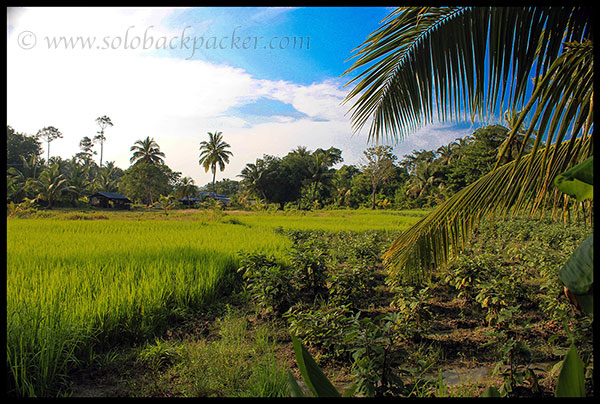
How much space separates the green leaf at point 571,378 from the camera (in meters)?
0.52

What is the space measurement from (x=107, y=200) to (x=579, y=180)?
113 ft

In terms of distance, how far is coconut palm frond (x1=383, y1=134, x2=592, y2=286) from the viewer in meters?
1.85

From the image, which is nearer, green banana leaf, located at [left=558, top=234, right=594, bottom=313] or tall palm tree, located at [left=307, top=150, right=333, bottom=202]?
green banana leaf, located at [left=558, top=234, right=594, bottom=313]

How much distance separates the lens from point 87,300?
7.89 ft

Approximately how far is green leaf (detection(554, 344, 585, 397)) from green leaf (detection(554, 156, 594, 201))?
337mm

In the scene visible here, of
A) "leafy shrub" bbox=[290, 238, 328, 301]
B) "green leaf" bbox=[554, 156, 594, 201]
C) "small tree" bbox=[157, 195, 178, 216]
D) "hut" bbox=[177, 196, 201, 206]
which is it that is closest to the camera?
"green leaf" bbox=[554, 156, 594, 201]

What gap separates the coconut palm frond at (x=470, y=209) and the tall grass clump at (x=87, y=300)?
2109 millimetres

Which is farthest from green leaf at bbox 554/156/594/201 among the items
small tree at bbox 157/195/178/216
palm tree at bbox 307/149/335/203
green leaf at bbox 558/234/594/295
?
palm tree at bbox 307/149/335/203

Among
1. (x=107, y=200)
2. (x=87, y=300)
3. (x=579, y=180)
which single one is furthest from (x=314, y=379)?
(x=107, y=200)

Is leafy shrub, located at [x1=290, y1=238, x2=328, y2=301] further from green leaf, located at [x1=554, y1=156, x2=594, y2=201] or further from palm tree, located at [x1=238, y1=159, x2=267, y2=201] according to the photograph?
palm tree, located at [x1=238, y1=159, x2=267, y2=201]

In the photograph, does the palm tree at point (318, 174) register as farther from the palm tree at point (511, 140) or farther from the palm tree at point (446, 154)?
the palm tree at point (511, 140)

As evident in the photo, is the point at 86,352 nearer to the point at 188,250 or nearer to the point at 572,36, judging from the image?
the point at 188,250

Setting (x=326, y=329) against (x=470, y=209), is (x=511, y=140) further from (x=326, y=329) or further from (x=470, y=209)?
(x=326, y=329)

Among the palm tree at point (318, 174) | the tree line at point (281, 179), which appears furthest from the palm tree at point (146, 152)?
the palm tree at point (318, 174)
